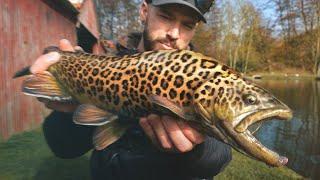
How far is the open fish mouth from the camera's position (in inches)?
86.7

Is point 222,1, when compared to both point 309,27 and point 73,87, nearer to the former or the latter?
point 309,27

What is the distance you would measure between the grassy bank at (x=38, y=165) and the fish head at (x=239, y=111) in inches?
193

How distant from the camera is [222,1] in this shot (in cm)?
5309

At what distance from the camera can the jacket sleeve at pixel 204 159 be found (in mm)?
2809

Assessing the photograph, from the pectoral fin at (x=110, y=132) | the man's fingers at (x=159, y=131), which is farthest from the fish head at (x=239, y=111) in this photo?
the pectoral fin at (x=110, y=132)

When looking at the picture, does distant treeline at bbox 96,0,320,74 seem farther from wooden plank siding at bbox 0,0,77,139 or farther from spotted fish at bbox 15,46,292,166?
spotted fish at bbox 15,46,292,166

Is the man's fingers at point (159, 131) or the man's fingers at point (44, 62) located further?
the man's fingers at point (44, 62)

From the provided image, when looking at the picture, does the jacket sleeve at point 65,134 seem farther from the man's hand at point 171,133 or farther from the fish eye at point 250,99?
the fish eye at point 250,99

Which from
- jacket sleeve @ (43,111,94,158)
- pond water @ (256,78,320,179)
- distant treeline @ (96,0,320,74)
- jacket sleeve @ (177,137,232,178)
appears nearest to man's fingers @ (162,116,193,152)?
jacket sleeve @ (177,137,232,178)

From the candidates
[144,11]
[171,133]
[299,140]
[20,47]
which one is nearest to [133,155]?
[171,133]

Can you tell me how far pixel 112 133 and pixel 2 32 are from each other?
6.49 m

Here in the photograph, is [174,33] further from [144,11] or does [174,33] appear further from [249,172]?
[249,172]

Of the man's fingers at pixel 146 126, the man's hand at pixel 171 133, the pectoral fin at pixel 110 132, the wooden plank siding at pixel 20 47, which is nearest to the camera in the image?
the man's hand at pixel 171 133

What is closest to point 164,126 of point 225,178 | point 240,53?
point 225,178
